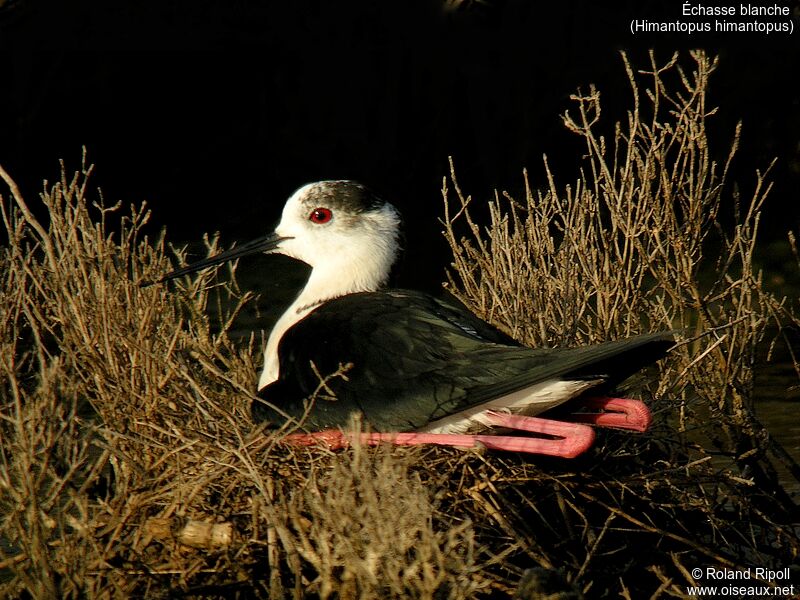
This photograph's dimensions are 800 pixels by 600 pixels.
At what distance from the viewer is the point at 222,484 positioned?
12.8ft

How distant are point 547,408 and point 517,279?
2.98 feet

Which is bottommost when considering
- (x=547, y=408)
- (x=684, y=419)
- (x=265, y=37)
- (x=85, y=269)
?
(x=684, y=419)

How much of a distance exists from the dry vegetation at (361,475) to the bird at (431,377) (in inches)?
4.7

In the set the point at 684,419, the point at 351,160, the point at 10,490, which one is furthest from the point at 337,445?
the point at 351,160

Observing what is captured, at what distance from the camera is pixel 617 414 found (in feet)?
13.0

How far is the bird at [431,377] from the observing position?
12.5ft

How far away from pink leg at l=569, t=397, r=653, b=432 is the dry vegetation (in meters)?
0.17

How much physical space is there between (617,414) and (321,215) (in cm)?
135

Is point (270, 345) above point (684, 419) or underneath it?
above

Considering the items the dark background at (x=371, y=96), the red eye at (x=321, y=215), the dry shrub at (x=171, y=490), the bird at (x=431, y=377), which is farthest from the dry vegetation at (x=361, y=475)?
the dark background at (x=371, y=96)

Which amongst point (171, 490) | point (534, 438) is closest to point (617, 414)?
point (534, 438)

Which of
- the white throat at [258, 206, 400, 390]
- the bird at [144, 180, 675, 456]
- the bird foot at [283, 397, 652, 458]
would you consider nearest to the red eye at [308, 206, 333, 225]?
the white throat at [258, 206, 400, 390]

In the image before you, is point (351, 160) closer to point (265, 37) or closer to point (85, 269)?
point (265, 37)

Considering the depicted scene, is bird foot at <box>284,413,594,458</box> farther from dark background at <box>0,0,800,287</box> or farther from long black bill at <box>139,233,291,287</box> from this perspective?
dark background at <box>0,0,800,287</box>
